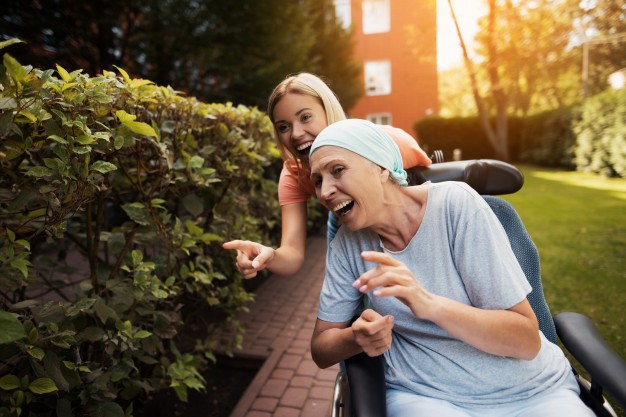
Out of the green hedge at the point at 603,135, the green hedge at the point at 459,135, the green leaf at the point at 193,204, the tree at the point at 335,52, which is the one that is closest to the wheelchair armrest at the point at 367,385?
the green leaf at the point at 193,204

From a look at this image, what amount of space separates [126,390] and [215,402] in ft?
3.49

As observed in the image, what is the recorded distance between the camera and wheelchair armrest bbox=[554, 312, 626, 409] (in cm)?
141

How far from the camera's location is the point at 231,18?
28.3 feet

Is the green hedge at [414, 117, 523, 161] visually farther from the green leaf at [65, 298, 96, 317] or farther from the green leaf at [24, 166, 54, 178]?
the green leaf at [24, 166, 54, 178]

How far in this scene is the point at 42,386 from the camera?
1503 mm

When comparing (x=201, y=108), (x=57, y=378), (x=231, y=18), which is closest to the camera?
(x=57, y=378)

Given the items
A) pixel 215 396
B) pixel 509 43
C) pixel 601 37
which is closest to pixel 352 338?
pixel 215 396

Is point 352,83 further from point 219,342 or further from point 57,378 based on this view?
point 57,378

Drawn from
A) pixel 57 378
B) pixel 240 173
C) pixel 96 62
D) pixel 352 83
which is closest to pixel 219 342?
pixel 240 173

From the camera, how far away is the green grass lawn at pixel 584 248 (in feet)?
14.2

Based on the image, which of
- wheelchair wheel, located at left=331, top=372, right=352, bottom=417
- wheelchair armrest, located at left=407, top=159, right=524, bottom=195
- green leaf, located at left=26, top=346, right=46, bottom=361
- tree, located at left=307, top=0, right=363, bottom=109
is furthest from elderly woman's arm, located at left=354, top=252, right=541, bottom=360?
tree, located at left=307, top=0, right=363, bottom=109

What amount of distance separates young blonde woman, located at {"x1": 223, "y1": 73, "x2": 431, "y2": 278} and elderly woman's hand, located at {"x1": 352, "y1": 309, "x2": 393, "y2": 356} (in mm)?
767

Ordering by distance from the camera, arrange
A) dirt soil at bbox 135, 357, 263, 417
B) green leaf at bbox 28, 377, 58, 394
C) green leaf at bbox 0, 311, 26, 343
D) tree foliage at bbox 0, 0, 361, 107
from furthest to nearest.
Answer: tree foliage at bbox 0, 0, 361, 107
dirt soil at bbox 135, 357, 263, 417
green leaf at bbox 28, 377, 58, 394
green leaf at bbox 0, 311, 26, 343

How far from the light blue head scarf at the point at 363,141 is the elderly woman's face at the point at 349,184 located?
2 centimetres
